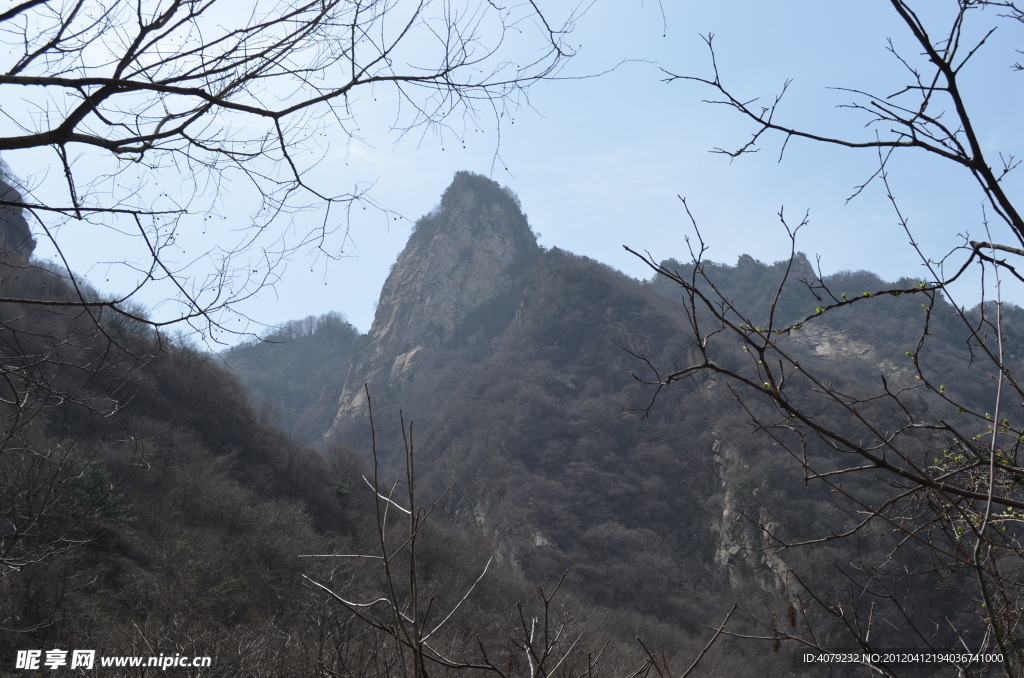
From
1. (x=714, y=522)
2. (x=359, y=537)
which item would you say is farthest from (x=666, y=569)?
(x=359, y=537)

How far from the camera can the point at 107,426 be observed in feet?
64.2

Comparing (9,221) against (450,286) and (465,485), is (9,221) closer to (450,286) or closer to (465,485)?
(465,485)

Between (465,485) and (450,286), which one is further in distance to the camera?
(450,286)

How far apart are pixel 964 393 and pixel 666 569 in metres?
22.8

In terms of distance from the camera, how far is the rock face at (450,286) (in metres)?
65.8

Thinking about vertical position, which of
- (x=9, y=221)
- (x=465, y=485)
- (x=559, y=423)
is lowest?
(x=465, y=485)

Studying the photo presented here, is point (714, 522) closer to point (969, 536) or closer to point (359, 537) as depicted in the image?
point (359, 537)

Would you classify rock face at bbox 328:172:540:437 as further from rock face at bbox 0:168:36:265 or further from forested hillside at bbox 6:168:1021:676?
rock face at bbox 0:168:36:265

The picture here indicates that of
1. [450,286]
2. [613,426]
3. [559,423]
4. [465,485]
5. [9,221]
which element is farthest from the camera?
[450,286]

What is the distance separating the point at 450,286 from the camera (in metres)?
69.7

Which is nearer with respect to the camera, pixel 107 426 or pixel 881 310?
pixel 107 426

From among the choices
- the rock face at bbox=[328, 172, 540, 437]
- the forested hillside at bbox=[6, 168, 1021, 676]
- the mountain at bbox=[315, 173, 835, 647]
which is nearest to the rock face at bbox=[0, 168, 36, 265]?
the forested hillside at bbox=[6, 168, 1021, 676]

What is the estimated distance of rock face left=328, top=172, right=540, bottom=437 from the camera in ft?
216

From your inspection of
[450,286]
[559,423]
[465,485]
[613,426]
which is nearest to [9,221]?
[465,485]
